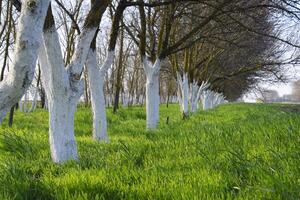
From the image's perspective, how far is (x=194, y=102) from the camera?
1836 centimetres

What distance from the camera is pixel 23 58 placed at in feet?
8.35

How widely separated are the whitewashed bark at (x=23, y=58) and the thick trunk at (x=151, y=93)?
6.29m

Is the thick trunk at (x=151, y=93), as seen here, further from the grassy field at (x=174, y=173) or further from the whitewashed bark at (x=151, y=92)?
the grassy field at (x=174, y=173)

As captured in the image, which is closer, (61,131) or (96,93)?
(61,131)

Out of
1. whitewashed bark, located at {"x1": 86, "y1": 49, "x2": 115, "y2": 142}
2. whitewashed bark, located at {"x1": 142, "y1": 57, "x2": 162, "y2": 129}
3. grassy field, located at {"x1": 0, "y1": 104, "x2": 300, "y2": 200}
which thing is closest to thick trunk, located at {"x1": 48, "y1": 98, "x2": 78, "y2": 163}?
grassy field, located at {"x1": 0, "y1": 104, "x2": 300, "y2": 200}

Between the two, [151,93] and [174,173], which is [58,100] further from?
[151,93]

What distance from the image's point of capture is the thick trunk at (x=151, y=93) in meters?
8.89

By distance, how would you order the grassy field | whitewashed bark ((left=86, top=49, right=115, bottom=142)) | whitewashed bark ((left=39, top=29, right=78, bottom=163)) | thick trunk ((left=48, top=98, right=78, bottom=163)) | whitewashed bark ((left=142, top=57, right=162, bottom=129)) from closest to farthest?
the grassy field < whitewashed bark ((left=39, top=29, right=78, bottom=163)) < thick trunk ((left=48, top=98, right=78, bottom=163)) < whitewashed bark ((left=86, top=49, right=115, bottom=142)) < whitewashed bark ((left=142, top=57, right=162, bottom=129))

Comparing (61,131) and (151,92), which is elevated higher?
(151,92)

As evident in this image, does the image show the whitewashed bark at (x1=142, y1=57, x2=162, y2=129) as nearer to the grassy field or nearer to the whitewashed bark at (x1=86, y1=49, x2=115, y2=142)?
the whitewashed bark at (x1=86, y1=49, x2=115, y2=142)

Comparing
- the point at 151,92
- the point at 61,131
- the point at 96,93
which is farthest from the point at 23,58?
the point at 151,92

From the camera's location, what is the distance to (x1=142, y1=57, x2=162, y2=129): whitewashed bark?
8891mm

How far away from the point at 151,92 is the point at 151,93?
0.03m

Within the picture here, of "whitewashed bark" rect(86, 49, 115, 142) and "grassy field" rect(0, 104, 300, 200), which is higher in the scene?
"whitewashed bark" rect(86, 49, 115, 142)
